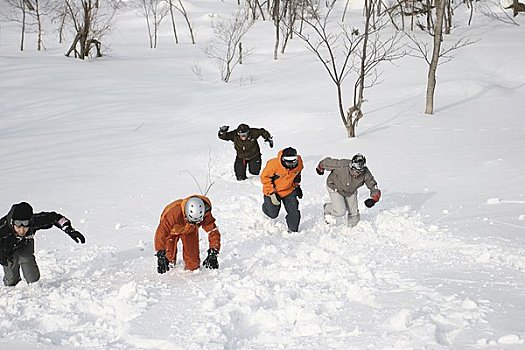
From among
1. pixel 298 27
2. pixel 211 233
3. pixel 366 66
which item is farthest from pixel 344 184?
pixel 298 27

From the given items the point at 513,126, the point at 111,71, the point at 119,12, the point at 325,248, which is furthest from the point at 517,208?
the point at 119,12

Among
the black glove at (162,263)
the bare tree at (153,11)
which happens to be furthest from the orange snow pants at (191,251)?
the bare tree at (153,11)

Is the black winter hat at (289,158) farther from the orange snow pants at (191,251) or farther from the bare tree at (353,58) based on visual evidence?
the bare tree at (353,58)

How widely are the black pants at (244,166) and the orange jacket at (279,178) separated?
3.02m

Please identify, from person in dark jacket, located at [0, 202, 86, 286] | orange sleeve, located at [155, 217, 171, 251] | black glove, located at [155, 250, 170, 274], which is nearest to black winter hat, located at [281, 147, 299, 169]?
orange sleeve, located at [155, 217, 171, 251]

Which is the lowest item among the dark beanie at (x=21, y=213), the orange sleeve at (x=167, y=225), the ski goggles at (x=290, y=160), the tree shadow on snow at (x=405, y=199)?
the tree shadow on snow at (x=405, y=199)

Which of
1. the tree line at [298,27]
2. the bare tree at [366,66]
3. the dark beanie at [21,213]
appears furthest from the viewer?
the tree line at [298,27]

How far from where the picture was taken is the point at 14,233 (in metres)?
4.99

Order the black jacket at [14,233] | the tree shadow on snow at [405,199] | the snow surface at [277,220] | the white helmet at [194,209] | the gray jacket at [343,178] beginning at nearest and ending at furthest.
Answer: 1. the snow surface at [277,220]
2. the black jacket at [14,233]
3. the white helmet at [194,209]
4. the gray jacket at [343,178]
5. the tree shadow on snow at [405,199]

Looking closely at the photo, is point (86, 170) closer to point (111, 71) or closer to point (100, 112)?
point (100, 112)

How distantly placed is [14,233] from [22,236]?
8cm

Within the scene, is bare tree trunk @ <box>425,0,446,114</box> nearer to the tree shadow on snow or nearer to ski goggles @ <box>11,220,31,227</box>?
the tree shadow on snow

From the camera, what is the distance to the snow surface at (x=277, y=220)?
411 cm

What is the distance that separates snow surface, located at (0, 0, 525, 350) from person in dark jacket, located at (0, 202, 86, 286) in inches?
9.7
